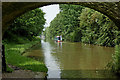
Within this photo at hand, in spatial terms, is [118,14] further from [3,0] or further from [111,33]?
[111,33]

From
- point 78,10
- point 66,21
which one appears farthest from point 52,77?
point 66,21

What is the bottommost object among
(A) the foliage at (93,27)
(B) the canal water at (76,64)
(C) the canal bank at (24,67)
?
(B) the canal water at (76,64)

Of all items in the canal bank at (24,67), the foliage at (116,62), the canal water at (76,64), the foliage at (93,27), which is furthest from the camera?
the foliage at (93,27)

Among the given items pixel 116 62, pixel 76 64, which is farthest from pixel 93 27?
pixel 116 62

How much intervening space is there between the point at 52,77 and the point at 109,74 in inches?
144

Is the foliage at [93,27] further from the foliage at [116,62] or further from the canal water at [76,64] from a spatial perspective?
the foliage at [116,62]

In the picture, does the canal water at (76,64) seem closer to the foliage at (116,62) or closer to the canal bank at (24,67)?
the foliage at (116,62)

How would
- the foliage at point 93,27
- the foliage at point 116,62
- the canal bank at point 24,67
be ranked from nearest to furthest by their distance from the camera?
the canal bank at point 24,67 → the foliage at point 116,62 → the foliage at point 93,27

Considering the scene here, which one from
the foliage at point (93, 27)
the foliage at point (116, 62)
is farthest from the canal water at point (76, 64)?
the foliage at point (93, 27)

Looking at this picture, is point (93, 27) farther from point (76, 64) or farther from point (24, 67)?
point (24, 67)

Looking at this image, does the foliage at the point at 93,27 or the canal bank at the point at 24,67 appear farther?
the foliage at the point at 93,27

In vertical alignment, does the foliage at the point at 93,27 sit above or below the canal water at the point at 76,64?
above

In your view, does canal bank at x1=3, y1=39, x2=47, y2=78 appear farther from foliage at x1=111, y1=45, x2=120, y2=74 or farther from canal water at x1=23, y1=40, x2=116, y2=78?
foliage at x1=111, y1=45, x2=120, y2=74

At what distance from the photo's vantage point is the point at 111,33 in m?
28.5
